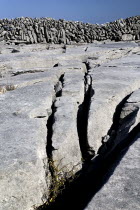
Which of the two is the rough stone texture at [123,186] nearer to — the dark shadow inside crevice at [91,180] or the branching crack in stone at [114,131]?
the dark shadow inside crevice at [91,180]

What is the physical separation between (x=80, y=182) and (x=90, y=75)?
12.7ft

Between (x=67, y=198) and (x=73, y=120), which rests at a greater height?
(x=73, y=120)

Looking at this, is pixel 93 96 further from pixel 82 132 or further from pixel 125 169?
pixel 125 169

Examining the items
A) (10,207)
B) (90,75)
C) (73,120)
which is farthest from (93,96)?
(10,207)

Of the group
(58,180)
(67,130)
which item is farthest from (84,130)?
(58,180)

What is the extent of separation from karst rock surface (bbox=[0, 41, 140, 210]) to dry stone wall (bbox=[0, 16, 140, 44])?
7430 mm

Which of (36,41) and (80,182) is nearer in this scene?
(80,182)

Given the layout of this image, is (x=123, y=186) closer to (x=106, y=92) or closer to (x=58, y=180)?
(x=58, y=180)

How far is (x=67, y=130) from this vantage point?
4113mm

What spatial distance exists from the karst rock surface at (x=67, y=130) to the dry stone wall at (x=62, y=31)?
24.4 ft

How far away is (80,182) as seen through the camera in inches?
146

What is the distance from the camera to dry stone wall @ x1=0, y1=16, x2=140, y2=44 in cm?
1487

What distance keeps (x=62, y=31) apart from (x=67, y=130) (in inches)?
460

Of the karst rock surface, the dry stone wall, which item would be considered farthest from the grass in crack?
the dry stone wall
